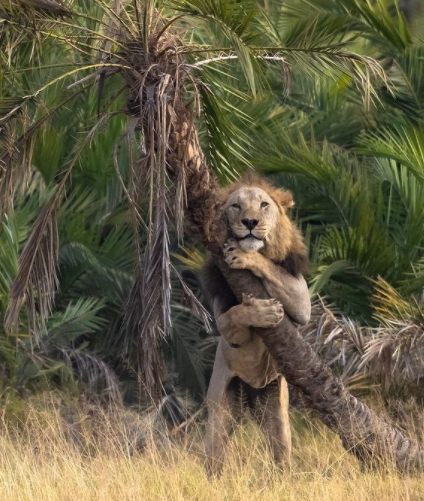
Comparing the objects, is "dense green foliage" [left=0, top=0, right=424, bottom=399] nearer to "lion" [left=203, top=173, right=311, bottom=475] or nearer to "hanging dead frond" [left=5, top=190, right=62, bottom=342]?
"lion" [left=203, top=173, right=311, bottom=475]

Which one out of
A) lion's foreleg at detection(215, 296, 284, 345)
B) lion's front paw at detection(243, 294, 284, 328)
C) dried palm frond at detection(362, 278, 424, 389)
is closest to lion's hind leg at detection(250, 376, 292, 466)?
lion's foreleg at detection(215, 296, 284, 345)

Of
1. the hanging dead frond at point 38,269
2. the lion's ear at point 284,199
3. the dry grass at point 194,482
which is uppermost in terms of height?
the lion's ear at point 284,199

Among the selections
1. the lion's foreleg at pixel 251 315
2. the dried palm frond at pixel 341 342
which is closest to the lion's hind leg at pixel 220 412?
the lion's foreleg at pixel 251 315

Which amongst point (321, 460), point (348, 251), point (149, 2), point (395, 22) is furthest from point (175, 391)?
point (149, 2)

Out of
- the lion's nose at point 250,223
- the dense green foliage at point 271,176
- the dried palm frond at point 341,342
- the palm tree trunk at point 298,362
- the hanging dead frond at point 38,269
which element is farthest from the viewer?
the dried palm frond at point 341,342

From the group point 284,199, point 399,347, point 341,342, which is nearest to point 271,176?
point 341,342

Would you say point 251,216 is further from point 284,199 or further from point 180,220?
point 180,220

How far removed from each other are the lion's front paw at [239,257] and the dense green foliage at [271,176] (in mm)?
1028

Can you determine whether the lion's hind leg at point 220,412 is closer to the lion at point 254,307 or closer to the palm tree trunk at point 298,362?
the lion at point 254,307

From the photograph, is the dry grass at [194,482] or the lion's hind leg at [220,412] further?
the lion's hind leg at [220,412]

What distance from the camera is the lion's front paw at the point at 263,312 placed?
6.80m

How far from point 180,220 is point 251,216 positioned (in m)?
0.75

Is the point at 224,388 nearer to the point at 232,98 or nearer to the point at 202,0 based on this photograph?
the point at 202,0

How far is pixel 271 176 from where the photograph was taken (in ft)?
34.9
